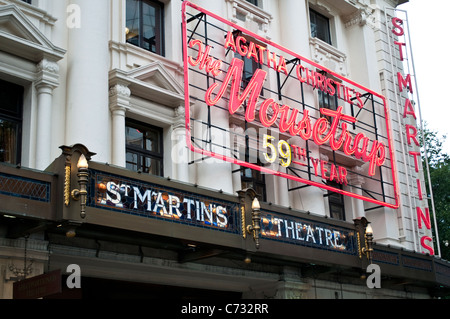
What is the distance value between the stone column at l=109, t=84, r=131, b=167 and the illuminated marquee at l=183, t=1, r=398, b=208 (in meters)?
1.69

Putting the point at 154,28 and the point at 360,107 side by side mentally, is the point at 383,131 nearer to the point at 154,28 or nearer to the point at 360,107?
the point at 360,107

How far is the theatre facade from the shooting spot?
44.8ft

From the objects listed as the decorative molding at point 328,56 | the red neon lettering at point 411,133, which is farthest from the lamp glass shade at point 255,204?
the red neon lettering at point 411,133

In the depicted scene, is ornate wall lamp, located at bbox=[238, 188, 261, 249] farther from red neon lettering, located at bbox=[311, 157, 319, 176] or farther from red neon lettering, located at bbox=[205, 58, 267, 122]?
red neon lettering, located at bbox=[311, 157, 319, 176]

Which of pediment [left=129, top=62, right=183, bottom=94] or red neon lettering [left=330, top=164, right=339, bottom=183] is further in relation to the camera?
red neon lettering [left=330, top=164, right=339, bottom=183]

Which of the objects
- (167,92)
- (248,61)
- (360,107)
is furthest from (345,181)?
(167,92)

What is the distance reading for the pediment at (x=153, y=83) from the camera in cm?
1738

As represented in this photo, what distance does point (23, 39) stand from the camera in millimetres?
15469

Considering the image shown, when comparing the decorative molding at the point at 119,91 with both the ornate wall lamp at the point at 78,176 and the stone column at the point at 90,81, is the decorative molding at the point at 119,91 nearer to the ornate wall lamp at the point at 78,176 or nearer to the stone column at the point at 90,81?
the stone column at the point at 90,81

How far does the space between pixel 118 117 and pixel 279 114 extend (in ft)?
20.0

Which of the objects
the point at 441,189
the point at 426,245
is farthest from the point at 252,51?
the point at 441,189

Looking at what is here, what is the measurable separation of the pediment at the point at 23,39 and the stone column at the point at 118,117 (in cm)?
180

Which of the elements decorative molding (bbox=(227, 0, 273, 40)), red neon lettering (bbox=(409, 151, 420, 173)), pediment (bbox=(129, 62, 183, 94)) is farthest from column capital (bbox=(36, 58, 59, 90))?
red neon lettering (bbox=(409, 151, 420, 173))

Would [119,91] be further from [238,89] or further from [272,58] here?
[272,58]
